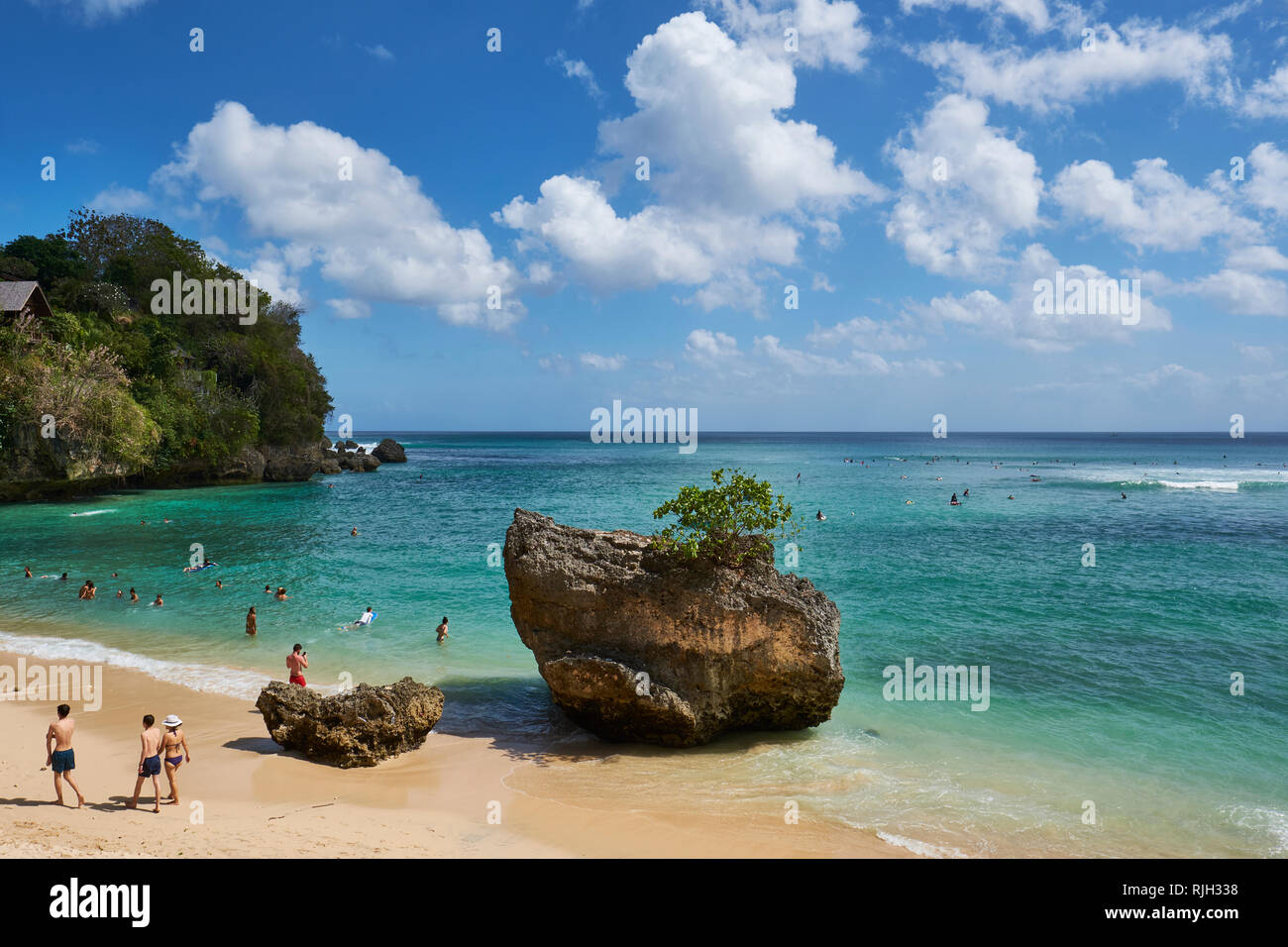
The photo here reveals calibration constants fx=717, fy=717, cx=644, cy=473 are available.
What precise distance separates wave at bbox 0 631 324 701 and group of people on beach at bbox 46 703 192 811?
527cm

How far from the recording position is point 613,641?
13938 mm

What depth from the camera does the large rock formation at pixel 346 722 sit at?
12.6 meters

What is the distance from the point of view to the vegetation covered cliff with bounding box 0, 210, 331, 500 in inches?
1655

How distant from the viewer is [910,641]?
67.6 feet

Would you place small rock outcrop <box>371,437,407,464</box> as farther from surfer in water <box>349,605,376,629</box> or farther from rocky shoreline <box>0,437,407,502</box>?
surfer in water <box>349,605,376,629</box>

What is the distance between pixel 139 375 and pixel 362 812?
173 feet

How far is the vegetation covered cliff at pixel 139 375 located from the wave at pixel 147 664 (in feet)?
90.8

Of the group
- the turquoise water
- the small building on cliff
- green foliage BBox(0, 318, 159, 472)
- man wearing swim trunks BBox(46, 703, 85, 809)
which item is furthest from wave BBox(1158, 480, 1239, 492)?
the small building on cliff

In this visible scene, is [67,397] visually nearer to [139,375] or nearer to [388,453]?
[139,375]

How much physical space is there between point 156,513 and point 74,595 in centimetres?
2179

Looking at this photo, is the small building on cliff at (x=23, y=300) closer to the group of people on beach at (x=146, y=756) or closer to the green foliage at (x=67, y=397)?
the green foliage at (x=67, y=397)

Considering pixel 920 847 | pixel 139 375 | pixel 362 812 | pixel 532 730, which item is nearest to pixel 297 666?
pixel 532 730

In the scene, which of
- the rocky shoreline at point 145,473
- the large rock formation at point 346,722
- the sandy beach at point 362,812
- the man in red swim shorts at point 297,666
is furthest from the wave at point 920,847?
the rocky shoreline at point 145,473
